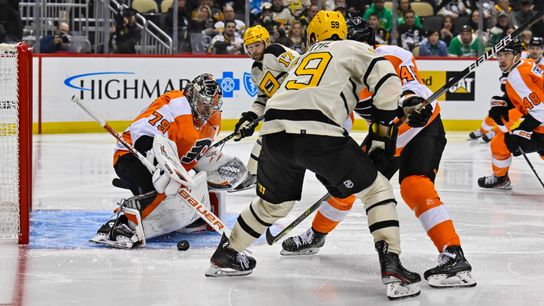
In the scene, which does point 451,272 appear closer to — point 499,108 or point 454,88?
point 499,108

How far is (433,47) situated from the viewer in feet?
39.5

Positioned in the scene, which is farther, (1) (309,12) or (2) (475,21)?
(2) (475,21)

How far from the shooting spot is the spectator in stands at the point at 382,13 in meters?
12.0

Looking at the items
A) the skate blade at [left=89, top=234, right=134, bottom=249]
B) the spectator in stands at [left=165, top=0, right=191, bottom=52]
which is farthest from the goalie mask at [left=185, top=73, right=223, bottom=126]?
the spectator in stands at [left=165, top=0, right=191, bottom=52]

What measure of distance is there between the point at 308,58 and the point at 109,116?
23.5 feet

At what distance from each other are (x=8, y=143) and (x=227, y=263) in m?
1.89

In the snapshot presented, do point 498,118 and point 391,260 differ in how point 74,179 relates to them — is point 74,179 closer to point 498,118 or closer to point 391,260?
point 498,118

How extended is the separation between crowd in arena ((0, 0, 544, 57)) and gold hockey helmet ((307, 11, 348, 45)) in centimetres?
707

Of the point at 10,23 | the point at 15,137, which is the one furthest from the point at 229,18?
the point at 15,137

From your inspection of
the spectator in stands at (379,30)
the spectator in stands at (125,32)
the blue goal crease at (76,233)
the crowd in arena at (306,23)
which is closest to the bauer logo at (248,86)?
the crowd in arena at (306,23)

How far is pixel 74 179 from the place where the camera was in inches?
301

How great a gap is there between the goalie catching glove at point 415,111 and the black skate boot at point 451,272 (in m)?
0.56

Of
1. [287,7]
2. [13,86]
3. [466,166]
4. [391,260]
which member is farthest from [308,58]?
[287,7]

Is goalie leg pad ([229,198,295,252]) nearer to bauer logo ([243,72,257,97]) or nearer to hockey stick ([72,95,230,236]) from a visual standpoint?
hockey stick ([72,95,230,236])
